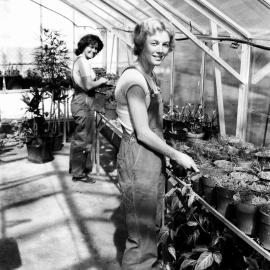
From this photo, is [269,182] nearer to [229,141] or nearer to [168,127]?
[229,141]

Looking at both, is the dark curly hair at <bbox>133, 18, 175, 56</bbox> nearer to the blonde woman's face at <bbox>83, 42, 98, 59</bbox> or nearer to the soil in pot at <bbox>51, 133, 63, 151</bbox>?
the blonde woman's face at <bbox>83, 42, 98, 59</bbox>

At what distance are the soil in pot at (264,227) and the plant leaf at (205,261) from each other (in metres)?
0.42

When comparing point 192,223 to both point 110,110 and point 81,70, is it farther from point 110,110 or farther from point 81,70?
point 110,110

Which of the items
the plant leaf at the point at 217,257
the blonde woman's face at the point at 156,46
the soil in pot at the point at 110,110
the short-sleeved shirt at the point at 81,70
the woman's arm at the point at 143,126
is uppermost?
the blonde woman's face at the point at 156,46

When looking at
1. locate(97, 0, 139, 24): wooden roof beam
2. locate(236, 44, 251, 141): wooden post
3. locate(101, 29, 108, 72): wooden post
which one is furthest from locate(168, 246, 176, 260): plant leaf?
locate(101, 29, 108, 72): wooden post

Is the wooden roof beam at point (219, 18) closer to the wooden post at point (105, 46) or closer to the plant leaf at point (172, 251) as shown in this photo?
the plant leaf at point (172, 251)

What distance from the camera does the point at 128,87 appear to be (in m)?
2.03

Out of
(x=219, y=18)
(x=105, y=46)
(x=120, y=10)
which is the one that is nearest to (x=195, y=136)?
(x=219, y=18)

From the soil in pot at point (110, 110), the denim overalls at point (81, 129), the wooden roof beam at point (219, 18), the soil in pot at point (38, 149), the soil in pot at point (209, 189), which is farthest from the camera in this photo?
the soil in pot at point (38, 149)

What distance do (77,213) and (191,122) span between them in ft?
4.79

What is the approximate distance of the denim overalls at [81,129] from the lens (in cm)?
447

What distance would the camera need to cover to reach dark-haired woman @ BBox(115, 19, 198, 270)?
205 cm

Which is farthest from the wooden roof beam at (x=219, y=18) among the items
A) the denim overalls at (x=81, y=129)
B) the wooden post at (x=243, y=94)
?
the denim overalls at (x=81, y=129)

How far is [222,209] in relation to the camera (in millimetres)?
2418
